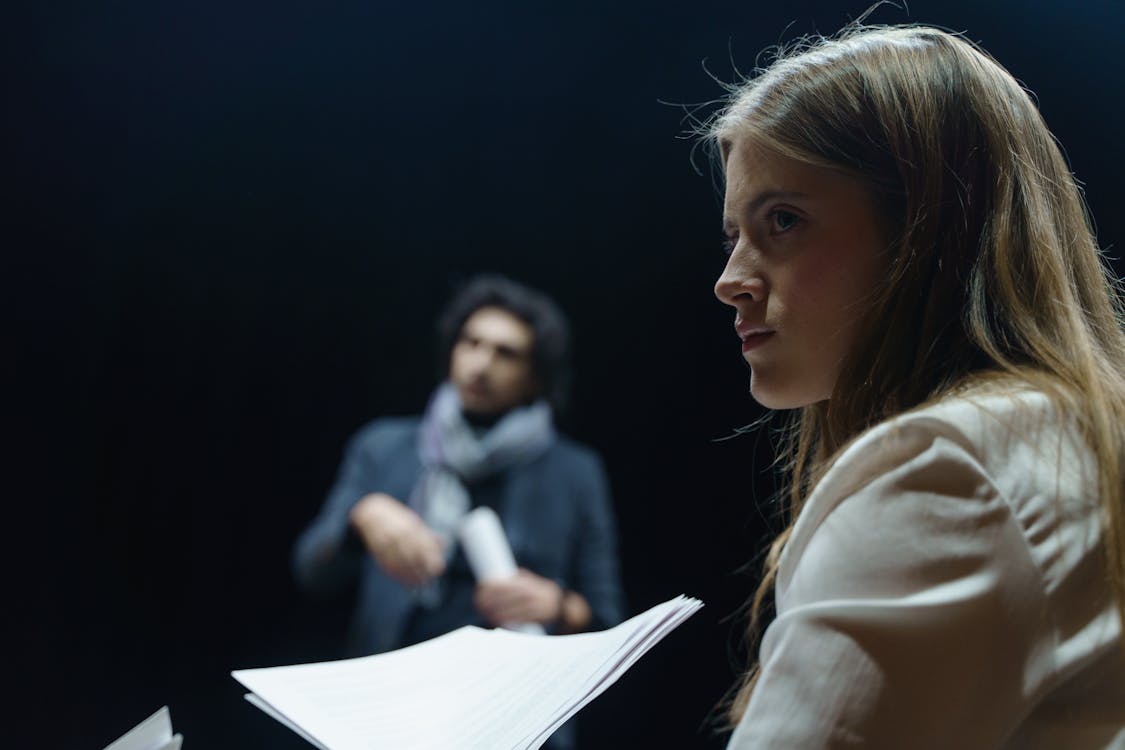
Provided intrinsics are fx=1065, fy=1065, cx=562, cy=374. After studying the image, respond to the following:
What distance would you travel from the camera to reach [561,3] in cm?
237

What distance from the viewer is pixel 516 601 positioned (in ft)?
6.69

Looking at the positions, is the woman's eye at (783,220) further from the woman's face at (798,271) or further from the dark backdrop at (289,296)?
the dark backdrop at (289,296)

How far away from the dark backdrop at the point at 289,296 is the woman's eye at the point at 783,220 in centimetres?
152

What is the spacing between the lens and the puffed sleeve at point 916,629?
45 cm

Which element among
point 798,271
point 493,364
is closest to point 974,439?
point 798,271

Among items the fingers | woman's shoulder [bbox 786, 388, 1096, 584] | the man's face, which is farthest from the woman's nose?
the man's face

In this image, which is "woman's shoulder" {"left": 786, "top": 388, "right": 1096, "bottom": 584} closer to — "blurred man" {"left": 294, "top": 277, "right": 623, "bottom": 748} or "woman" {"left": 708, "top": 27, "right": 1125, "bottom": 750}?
"woman" {"left": 708, "top": 27, "right": 1125, "bottom": 750}

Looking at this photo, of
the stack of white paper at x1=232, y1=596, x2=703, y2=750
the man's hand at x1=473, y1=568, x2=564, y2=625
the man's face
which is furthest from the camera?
the man's face

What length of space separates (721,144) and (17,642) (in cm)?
214

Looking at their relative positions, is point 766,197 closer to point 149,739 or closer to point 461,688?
point 461,688

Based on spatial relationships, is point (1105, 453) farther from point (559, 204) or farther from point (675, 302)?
point (559, 204)

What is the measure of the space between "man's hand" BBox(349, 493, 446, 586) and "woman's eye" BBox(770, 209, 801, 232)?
1587 mm

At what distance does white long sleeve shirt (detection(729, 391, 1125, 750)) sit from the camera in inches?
17.9

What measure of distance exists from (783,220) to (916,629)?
0.99ft
